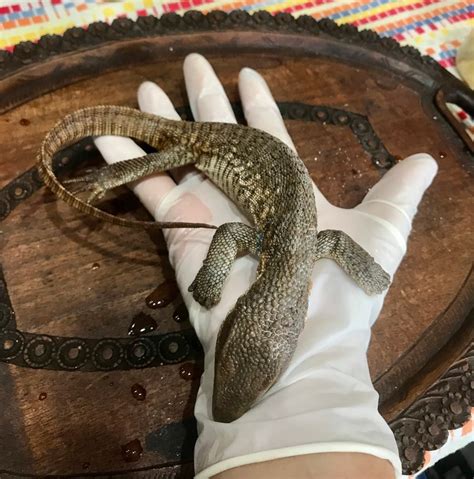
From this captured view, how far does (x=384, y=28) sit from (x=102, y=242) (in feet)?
5.83

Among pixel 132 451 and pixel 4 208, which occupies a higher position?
pixel 4 208

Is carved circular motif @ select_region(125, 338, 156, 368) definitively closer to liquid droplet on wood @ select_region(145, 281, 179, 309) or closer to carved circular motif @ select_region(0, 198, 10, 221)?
liquid droplet on wood @ select_region(145, 281, 179, 309)

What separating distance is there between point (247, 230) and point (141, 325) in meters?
0.40

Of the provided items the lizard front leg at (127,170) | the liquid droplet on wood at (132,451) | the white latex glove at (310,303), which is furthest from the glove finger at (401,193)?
the liquid droplet on wood at (132,451)

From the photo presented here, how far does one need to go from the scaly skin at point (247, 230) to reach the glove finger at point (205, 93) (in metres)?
0.17

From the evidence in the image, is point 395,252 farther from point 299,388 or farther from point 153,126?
point 153,126

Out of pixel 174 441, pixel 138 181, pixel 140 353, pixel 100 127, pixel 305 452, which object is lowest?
pixel 174 441

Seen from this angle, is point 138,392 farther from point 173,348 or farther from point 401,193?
point 401,193

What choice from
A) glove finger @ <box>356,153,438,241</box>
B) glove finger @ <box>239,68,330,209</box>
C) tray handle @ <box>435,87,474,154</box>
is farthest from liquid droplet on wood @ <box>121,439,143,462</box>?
tray handle @ <box>435,87,474,154</box>

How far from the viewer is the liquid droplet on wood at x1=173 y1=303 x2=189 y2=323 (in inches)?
63.2

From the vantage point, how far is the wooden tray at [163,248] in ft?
4.69

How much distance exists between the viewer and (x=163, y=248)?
1.74m

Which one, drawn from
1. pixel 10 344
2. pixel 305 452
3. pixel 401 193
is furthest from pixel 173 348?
pixel 401 193

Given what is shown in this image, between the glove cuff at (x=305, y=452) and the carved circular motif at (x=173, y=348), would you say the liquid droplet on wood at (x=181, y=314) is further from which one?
the glove cuff at (x=305, y=452)
